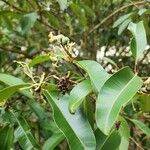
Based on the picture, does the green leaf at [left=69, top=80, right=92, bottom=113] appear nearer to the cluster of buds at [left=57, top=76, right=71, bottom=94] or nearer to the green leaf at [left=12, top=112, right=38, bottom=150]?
the cluster of buds at [left=57, top=76, right=71, bottom=94]

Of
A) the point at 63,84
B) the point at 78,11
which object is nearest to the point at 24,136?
the point at 63,84

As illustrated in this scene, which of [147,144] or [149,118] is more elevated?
[149,118]

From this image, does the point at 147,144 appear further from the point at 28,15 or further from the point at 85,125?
the point at 85,125

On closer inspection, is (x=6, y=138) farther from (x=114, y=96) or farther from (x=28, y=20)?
(x=28, y=20)

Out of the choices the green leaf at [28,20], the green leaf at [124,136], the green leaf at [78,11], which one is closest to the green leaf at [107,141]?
the green leaf at [124,136]

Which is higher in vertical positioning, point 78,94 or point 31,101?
point 78,94

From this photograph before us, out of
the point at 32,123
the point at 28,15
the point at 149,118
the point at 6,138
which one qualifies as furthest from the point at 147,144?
the point at 6,138
